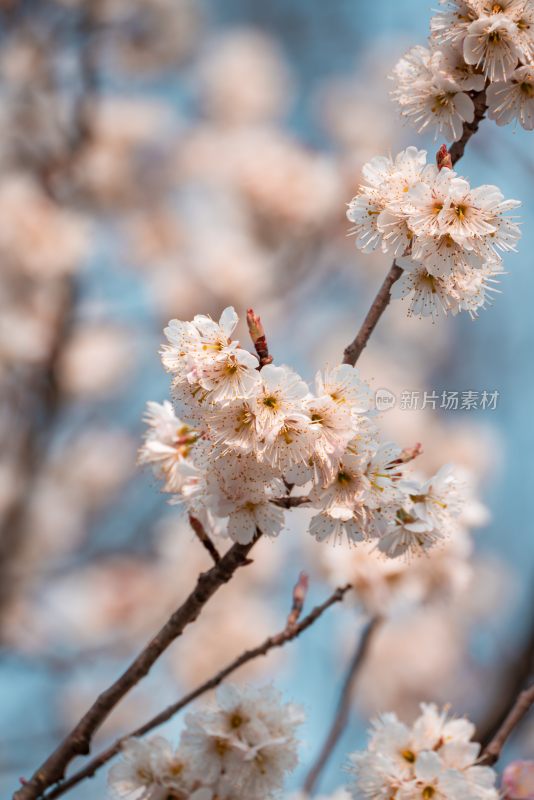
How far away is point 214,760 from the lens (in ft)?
5.12

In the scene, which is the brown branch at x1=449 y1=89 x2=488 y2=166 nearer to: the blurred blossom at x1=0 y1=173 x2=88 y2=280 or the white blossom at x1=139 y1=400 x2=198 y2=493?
the white blossom at x1=139 y1=400 x2=198 y2=493

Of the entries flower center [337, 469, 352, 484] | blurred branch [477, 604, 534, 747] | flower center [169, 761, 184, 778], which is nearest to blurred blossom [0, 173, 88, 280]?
blurred branch [477, 604, 534, 747]

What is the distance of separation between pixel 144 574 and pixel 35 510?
45.1 inches

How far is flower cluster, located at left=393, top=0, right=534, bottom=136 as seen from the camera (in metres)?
1.42

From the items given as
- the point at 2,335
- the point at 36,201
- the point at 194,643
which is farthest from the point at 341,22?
the point at 194,643

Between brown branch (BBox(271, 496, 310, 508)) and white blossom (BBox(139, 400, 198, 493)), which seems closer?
brown branch (BBox(271, 496, 310, 508))

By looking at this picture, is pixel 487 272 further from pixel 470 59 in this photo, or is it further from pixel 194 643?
pixel 194 643

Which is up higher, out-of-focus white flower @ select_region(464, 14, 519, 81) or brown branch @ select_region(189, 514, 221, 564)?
out-of-focus white flower @ select_region(464, 14, 519, 81)

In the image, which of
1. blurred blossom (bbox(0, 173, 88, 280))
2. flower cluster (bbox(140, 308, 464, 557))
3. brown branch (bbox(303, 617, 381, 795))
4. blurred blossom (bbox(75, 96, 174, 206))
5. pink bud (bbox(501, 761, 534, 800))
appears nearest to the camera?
flower cluster (bbox(140, 308, 464, 557))

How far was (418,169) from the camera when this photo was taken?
4.50 ft

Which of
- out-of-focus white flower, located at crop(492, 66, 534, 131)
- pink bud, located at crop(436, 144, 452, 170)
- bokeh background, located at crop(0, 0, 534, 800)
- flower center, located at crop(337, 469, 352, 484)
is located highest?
bokeh background, located at crop(0, 0, 534, 800)

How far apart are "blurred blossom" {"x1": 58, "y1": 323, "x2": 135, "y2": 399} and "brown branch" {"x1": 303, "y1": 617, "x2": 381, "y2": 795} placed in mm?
3745

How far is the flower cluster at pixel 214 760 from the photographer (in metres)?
1.55

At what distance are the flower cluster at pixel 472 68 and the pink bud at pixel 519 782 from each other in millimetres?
1159
